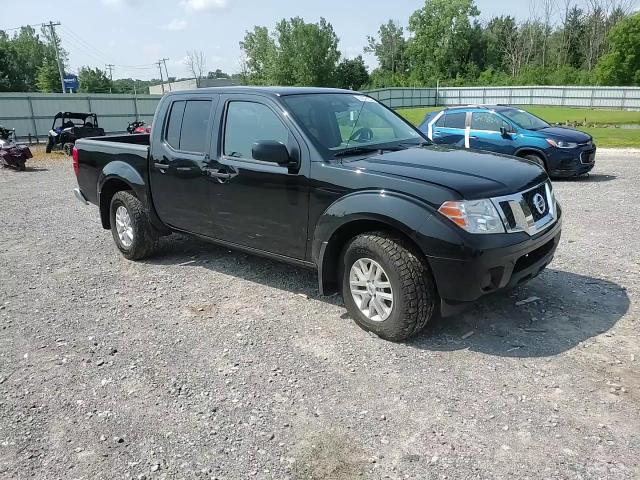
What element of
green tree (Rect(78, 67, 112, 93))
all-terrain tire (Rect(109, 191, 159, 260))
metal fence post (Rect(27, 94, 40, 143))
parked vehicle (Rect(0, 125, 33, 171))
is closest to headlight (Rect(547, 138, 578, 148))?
all-terrain tire (Rect(109, 191, 159, 260))

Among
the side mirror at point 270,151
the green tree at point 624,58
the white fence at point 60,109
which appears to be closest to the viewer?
the side mirror at point 270,151

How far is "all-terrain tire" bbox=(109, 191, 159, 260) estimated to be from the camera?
20.0ft

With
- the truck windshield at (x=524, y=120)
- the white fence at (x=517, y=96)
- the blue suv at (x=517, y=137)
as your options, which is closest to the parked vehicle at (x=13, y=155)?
the blue suv at (x=517, y=137)

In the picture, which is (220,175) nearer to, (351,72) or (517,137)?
(517,137)

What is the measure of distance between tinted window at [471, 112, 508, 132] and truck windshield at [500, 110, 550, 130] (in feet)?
0.83

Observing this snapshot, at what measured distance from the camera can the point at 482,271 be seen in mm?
3664

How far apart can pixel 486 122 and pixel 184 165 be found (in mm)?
8384

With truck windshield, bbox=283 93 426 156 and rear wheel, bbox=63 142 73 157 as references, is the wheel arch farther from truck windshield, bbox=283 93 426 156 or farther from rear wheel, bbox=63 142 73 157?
rear wheel, bbox=63 142 73 157

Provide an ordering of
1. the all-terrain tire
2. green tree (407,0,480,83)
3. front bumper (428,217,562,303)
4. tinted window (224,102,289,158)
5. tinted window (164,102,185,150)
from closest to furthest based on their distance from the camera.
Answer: front bumper (428,217,562,303)
tinted window (224,102,289,158)
tinted window (164,102,185,150)
the all-terrain tire
green tree (407,0,480,83)

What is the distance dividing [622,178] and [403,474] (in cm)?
1101

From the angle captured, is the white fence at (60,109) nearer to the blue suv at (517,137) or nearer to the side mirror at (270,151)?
the blue suv at (517,137)

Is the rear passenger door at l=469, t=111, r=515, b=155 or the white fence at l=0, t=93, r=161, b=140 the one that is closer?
the rear passenger door at l=469, t=111, r=515, b=155

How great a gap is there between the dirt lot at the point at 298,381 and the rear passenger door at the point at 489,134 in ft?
19.7

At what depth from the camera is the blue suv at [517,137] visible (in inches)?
442
